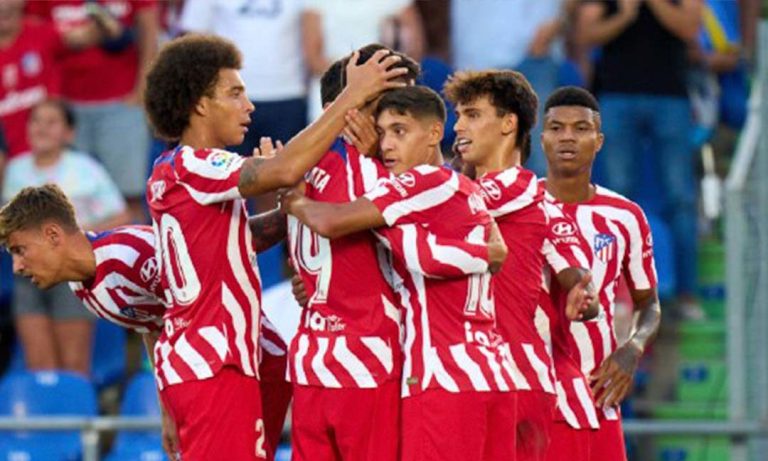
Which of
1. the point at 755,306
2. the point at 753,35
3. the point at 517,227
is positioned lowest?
the point at 755,306

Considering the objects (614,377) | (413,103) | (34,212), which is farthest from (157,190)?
(614,377)

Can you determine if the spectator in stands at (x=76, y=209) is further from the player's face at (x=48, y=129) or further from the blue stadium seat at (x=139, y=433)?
the blue stadium seat at (x=139, y=433)

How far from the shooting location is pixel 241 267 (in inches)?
312

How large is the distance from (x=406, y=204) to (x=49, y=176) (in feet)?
19.3

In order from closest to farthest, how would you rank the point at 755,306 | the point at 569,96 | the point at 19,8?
the point at 569,96 < the point at 755,306 < the point at 19,8

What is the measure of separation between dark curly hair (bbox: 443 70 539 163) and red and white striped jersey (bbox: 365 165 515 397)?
1.63ft

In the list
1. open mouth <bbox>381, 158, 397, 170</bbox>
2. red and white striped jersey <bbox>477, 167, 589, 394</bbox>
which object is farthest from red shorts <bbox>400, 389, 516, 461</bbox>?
open mouth <bbox>381, 158, 397, 170</bbox>

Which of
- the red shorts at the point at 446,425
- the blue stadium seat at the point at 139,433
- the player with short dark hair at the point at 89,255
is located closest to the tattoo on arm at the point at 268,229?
the player with short dark hair at the point at 89,255

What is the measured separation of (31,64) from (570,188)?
18.4 ft

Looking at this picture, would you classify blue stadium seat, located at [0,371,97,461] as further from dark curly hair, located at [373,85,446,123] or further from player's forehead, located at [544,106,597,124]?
dark curly hair, located at [373,85,446,123]

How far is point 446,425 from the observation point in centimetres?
754

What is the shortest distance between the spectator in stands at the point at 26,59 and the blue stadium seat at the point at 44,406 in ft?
5.16

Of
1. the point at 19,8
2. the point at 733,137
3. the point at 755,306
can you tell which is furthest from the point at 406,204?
the point at 733,137

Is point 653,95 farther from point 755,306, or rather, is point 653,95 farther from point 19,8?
point 19,8
